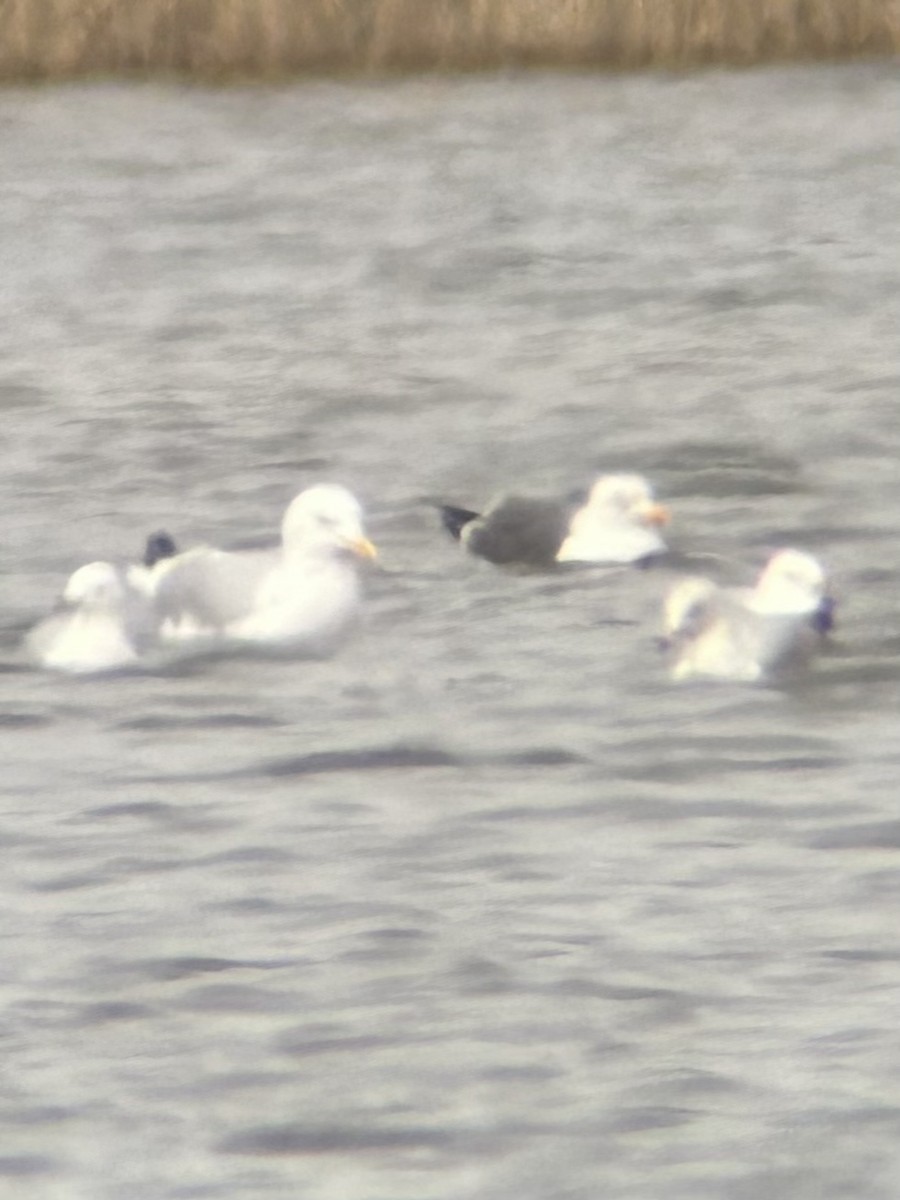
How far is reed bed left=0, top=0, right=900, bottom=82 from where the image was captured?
47.3 ft

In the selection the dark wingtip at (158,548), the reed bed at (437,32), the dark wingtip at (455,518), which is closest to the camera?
the dark wingtip at (158,548)

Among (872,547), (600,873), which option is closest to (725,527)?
(872,547)

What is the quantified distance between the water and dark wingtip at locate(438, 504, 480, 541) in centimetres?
12

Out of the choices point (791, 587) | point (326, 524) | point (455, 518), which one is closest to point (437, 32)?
point (455, 518)

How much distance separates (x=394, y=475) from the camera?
8.34m

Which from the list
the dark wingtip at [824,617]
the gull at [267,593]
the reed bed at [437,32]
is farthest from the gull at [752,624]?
the reed bed at [437,32]

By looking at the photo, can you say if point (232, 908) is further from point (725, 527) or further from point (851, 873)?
point (725, 527)

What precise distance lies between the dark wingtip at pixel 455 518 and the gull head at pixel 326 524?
31cm

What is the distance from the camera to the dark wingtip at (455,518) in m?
7.61

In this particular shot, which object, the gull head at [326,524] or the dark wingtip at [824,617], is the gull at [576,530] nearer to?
the gull head at [326,524]

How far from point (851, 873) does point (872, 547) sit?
7.72 feet

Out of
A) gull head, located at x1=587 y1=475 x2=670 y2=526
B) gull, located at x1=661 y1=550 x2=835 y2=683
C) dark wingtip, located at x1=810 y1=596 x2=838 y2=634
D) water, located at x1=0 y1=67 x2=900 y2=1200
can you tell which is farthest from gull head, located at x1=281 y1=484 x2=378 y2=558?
dark wingtip, located at x1=810 y1=596 x2=838 y2=634

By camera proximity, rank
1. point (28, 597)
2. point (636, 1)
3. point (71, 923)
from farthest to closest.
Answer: point (636, 1)
point (28, 597)
point (71, 923)

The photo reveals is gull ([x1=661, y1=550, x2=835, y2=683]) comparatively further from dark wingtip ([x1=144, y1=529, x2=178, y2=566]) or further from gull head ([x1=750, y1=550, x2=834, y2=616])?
dark wingtip ([x1=144, y1=529, x2=178, y2=566])
